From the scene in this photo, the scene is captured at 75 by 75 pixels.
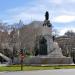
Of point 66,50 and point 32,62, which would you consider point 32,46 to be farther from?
point 32,62

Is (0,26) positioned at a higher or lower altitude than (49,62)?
higher

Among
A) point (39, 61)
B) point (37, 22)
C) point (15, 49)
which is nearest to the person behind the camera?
point (39, 61)

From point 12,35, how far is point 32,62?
4037 centimetres

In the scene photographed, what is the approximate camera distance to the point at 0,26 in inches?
3856

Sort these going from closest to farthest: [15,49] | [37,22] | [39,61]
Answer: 1. [39,61]
2. [15,49]
3. [37,22]

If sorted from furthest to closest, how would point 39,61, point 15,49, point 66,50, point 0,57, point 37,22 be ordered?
point 37,22 < point 66,50 < point 15,49 < point 0,57 < point 39,61

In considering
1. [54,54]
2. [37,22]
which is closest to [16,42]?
[37,22]

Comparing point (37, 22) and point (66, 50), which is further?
point (37, 22)

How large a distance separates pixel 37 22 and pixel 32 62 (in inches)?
2591

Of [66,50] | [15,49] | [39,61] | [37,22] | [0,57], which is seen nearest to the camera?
[39,61]

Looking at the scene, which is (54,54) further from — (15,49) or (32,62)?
(15,49)

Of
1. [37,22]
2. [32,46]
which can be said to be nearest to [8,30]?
[32,46]

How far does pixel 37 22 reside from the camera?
4961 inches

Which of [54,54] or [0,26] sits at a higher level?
[0,26]
